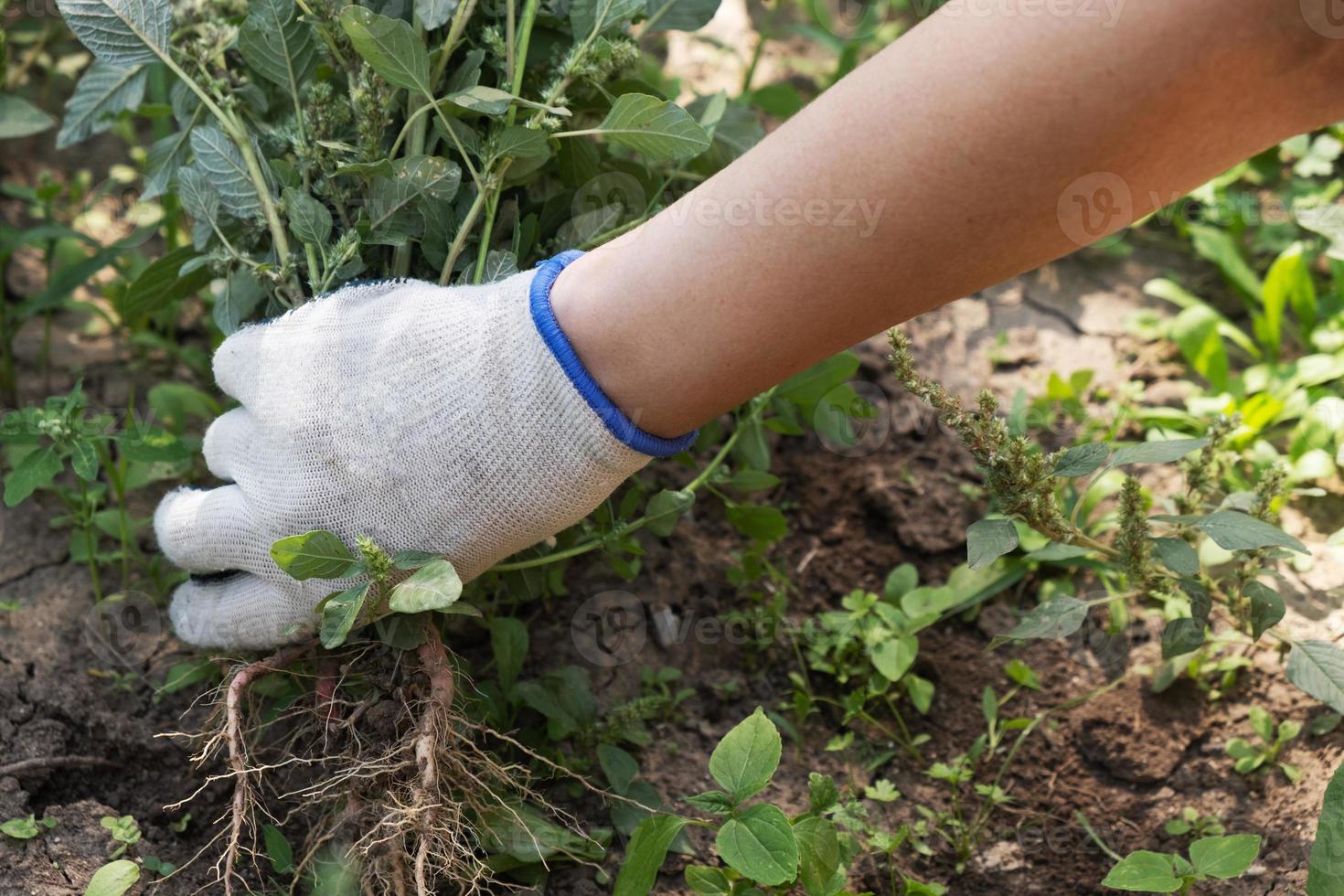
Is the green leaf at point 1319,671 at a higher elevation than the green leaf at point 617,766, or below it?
higher

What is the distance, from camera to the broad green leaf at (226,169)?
4.65 ft

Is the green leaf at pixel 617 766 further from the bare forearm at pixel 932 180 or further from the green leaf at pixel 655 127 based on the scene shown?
the green leaf at pixel 655 127

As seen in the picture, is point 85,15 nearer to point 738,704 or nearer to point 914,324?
point 738,704

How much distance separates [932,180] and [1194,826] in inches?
37.5

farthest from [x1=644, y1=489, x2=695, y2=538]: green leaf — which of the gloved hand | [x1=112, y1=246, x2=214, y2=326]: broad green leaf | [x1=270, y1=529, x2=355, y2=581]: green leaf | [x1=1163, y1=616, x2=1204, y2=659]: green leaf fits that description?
[x1=112, y1=246, x2=214, y2=326]: broad green leaf

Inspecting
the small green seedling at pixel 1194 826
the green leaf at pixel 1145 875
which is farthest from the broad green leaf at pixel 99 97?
the small green seedling at pixel 1194 826

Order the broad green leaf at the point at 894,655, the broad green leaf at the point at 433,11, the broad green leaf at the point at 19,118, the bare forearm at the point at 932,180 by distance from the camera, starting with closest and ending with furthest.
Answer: the bare forearm at the point at 932,180, the broad green leaf at the point at 433,11, the broad green leaf at the point at 894,655, the broad green leaf at the point at 19,118

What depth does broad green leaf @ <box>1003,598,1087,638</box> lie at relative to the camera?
4.55ft

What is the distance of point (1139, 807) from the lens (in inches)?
59.5

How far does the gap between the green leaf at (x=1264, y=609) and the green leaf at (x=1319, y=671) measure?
38 millimetres

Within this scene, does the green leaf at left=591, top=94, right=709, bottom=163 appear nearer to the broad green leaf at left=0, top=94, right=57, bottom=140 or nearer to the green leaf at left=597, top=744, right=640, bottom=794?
the green leaf at left=597, top=744, right=640, bottom=794

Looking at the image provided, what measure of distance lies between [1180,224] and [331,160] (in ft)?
5.94

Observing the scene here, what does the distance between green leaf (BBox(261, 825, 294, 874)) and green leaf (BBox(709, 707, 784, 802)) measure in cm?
53

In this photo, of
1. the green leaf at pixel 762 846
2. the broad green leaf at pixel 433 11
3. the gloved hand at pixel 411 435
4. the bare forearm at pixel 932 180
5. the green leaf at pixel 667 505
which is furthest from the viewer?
the green leaf at pixel 667 505
